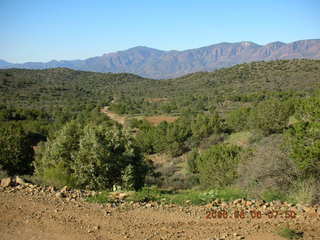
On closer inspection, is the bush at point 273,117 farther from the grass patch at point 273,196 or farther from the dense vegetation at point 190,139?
the grass patch at point 273,196

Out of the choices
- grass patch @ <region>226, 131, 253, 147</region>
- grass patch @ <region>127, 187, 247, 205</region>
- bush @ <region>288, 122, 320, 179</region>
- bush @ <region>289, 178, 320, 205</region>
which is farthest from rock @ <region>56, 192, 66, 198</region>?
grass patch @ <region>226, 131, 253, 147</region>

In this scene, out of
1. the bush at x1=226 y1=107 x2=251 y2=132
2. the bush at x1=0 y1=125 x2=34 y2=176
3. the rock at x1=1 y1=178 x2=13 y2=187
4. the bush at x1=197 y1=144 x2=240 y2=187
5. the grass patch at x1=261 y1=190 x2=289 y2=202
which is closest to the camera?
Answer: the grass patch at x1=261 y1=190 x2=289 y2=202

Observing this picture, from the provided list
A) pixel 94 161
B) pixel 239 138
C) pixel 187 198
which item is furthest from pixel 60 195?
pixel 239 138

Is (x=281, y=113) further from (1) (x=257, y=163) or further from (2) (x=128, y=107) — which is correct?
(2) (x=128, y=107)

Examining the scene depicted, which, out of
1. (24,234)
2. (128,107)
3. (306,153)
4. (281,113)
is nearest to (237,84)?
(128,107)

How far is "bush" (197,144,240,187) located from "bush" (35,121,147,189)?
329 centimetres

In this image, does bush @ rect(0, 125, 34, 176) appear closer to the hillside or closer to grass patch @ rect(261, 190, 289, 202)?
grass patch @ rect(261, 190, 289, 202)

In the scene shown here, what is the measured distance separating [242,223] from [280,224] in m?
0.70

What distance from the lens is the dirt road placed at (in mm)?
5703

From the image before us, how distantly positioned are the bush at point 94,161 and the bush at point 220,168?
329cm

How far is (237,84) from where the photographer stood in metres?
65.8
